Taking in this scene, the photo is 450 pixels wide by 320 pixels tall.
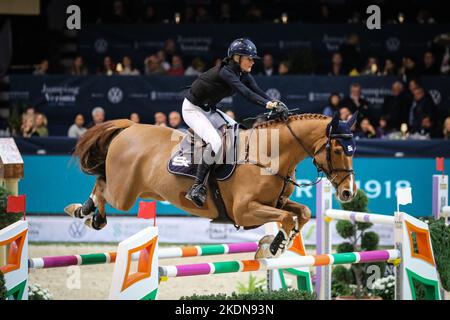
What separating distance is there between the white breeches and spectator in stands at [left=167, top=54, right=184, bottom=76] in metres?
5.89

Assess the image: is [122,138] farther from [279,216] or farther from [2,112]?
[2,112]

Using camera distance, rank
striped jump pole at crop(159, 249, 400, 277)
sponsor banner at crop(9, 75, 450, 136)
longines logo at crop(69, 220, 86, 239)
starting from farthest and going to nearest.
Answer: sponsor banner at crop(9, 75, 450, 136), longines logo at crop(69, 220, 86, 239), striped jump pole at crop(159, 249, 400, 277)

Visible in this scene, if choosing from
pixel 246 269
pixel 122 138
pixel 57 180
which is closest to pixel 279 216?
pixel 246 269

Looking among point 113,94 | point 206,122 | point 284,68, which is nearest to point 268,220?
point 206,122

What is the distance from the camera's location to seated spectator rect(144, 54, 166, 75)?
12438mm

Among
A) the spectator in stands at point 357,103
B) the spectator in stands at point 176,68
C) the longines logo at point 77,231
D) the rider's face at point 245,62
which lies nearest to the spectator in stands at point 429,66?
the spectator in stands at point 357,103

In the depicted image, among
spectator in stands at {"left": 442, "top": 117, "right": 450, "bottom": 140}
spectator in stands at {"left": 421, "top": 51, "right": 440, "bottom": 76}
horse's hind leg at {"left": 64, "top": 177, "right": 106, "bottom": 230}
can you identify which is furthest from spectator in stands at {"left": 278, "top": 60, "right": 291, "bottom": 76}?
horse's hind leg at {"left": 64, "top": 177, "right": 106, "bottom": 230}

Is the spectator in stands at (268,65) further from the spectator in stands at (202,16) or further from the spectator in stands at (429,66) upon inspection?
the spectator in stands at (429,66)

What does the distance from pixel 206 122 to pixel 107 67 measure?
6.44m

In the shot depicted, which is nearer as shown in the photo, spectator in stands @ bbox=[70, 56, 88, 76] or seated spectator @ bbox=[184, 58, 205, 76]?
seated spectator @ bbox=[184, 58, 205, 76]

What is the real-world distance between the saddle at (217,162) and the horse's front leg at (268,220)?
0.94ft

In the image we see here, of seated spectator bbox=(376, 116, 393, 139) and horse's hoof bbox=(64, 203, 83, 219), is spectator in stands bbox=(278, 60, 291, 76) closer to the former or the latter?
seated spectator bbox=(376, 116, 393, 139)

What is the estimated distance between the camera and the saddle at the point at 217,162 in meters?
6.30

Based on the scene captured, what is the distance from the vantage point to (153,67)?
40.9ft
